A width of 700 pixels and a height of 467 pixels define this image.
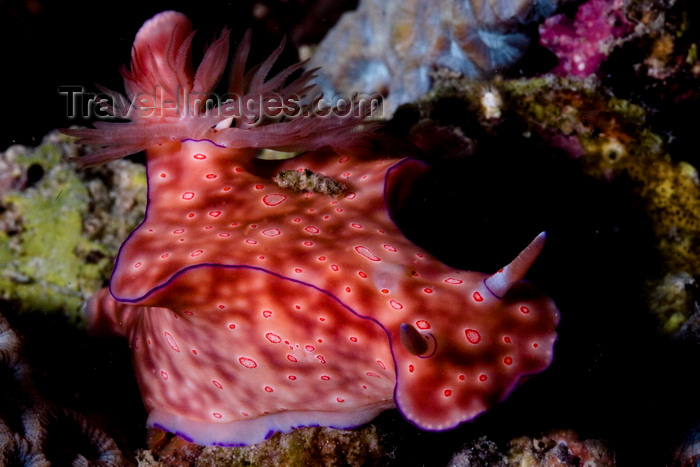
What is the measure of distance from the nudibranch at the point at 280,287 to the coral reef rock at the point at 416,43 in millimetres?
2029

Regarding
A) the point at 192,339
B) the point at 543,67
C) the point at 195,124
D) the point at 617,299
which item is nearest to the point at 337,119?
the point at 195,124

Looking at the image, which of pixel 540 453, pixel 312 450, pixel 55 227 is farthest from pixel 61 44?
pixel 540 453

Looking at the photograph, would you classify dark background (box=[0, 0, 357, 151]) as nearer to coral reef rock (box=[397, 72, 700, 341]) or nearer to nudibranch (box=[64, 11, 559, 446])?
nudibranch (box=[64, 11, 559, 446])

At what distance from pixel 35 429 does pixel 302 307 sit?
4.67 feet

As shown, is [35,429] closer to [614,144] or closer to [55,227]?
[55,227]

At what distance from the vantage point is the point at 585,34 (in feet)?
13.2

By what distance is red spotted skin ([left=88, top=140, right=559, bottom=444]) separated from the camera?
194 cm

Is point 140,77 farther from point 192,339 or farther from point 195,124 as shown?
point 192,339

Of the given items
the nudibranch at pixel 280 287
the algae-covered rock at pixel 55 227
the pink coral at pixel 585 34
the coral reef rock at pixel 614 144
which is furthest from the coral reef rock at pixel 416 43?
the algae-covered rock at pixel 55 227

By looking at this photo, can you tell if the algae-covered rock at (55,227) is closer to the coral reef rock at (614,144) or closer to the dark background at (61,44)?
the dark background at (61,44)

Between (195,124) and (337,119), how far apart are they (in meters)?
0.69

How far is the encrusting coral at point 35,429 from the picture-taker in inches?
91.0

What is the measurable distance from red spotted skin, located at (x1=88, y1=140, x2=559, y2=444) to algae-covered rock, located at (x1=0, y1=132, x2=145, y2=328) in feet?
2.95

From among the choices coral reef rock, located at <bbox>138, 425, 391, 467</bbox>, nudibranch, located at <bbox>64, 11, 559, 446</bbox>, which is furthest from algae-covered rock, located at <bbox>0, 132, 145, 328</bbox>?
coral reef rock, located at <bbox>138, 425, 391, 467</bbox>
